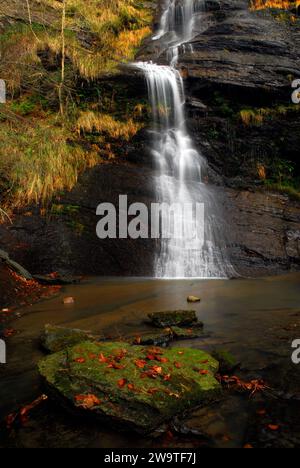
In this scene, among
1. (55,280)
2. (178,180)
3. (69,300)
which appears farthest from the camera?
(178,180)

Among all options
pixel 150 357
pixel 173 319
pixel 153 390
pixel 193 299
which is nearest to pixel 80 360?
pixel 150 357

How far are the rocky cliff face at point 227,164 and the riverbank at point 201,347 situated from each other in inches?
43.0

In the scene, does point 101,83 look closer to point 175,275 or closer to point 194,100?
point 194,100

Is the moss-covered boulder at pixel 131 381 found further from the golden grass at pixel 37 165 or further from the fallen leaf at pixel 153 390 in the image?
the golden grass at pixel 37 165

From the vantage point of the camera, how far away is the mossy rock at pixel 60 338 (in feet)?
12.5

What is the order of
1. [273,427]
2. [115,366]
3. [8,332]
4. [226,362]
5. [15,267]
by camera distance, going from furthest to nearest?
[15,267] < [8,332] < [226,362] < [115,366] < [273,427]

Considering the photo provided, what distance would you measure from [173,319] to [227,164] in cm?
790

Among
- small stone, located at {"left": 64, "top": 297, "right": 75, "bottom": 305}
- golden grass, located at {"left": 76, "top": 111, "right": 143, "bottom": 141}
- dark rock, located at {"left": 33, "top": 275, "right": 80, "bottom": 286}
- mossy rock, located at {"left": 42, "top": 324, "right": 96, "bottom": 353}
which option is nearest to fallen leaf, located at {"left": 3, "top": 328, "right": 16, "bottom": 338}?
mossy rock, located at {"left": 42, "top": 324, "right": 96, "bottom": 353}

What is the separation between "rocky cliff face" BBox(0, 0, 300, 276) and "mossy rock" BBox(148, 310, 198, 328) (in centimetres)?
340

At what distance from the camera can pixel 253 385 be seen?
9.87 ft

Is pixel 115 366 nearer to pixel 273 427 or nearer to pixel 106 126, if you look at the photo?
pixel 273 427

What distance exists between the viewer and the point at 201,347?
391 centimetres
